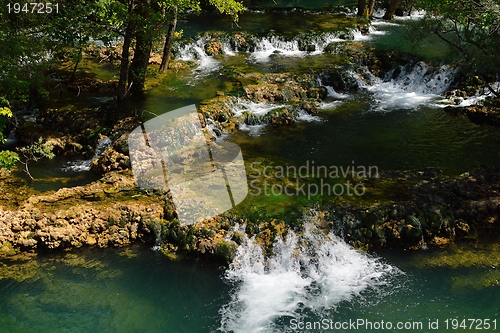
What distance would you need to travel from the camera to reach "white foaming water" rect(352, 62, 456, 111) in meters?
16.9

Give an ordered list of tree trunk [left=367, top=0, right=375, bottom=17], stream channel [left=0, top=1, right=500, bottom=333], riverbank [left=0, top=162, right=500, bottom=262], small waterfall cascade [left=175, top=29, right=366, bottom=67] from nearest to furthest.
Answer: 1. stream channel [left=0, top=1, right=500, bottom=333]
2. riverbank [left=0, top=162, right=500, bottom=262]
3. small waterfall cascade [left=175, top=29, right=366, bottom=67]
4. tree trunk [left=367, top=0, right=375, bottom=17]

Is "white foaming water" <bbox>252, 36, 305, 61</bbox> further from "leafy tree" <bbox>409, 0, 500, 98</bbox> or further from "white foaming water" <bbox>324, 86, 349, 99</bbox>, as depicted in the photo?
"leafy tree" <bbox>409, 0, 500, 98</bbox>

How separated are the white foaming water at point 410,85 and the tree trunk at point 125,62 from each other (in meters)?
9.24

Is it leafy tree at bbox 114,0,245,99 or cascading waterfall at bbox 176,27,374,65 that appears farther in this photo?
cascading waterfall at bbox 176,27,374,65

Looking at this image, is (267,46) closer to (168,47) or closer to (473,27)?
(168,47)

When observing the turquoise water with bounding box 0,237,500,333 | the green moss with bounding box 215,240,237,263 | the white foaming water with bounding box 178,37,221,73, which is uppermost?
the white foaming water with bounding box 178,37,221,73

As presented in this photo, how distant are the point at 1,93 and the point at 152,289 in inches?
292

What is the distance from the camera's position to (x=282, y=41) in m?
21.0

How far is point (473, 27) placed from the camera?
12500mm

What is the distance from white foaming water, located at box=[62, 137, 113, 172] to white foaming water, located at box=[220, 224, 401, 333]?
5.86 meters

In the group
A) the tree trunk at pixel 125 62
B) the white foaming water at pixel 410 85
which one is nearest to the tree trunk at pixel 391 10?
the white foaming water at pixel 410 85

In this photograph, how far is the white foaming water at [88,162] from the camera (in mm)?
12336

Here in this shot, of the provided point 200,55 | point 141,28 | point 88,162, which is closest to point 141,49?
point 141,28

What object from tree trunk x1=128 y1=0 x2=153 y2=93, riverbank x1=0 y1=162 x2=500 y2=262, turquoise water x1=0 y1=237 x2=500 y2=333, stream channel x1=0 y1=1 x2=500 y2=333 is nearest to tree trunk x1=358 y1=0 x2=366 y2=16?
stream channel x1=0 y1=1 x2=500 y2=333
